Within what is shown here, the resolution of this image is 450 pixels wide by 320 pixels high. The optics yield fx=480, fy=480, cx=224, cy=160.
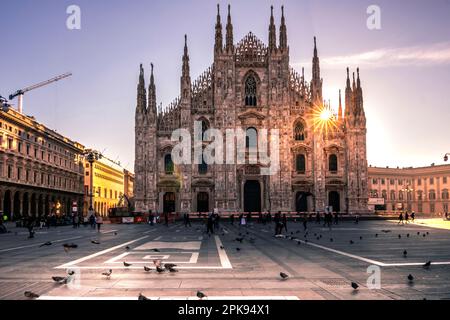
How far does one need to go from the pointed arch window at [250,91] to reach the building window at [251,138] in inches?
141

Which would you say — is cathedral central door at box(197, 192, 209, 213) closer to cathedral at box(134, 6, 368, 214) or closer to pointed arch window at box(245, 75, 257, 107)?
cathedral at box(134, 6, 368, 214)

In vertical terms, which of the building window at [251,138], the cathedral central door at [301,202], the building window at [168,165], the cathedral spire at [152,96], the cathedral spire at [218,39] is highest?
the cathedral spire at [218,39]

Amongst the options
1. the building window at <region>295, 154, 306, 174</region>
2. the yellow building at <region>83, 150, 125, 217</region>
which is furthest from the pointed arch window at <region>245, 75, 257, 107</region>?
the yellow building at <region>83, 150, 125, 217</region>

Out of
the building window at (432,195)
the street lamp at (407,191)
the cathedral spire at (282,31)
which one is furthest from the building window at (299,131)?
the building window at (432,195)

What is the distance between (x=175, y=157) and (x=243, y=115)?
35.1 ft

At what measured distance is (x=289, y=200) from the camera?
6312 cm

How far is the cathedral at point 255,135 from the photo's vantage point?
62969 mm

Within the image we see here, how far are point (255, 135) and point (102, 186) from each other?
2127 inches

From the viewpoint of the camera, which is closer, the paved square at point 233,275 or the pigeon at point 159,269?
the paved square at point 233,275

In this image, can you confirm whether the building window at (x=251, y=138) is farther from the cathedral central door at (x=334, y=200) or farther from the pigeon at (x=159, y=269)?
the pigeon at (x=159, y=269)

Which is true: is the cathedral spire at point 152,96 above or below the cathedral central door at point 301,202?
above
